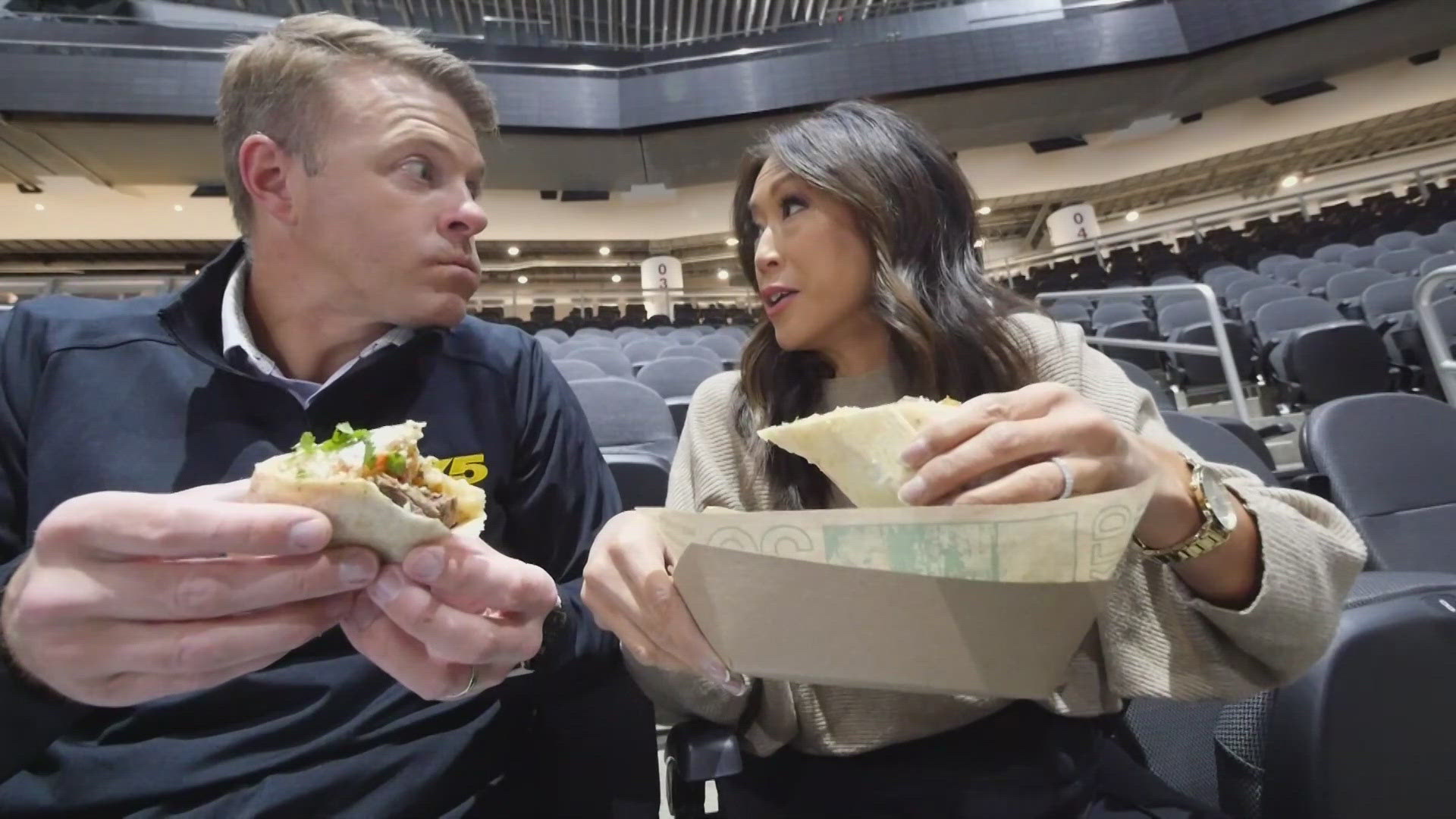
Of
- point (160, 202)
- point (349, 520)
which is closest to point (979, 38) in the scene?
point (349, 520)

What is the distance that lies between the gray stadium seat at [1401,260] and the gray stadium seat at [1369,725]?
698 centimetres

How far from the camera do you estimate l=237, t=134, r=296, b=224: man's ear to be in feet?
3.74

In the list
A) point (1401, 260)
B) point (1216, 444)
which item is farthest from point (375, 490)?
point (1401, 260)

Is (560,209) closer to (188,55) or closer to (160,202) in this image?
(188,55)

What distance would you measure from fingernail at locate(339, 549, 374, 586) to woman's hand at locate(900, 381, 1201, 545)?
500mm

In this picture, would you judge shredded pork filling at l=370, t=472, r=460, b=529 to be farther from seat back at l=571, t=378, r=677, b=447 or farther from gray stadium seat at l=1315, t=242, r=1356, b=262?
gray stadium seat at l=1315, t=242, r=1356, b=262

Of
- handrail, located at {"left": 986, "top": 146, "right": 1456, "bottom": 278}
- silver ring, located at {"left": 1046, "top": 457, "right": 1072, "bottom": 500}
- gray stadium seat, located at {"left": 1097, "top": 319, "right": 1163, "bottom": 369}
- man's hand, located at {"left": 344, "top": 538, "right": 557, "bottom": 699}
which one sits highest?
handrail, located at {"left": 986, "top": 146, "right": 1456, "bottom": 278}

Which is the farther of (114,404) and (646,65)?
(646,65)

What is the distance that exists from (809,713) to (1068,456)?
554mm

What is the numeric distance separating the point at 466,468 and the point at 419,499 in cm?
34

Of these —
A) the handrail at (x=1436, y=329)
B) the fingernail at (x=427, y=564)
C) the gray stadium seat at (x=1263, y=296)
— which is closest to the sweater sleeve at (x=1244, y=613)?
the fingernail at (x=427, y=564)

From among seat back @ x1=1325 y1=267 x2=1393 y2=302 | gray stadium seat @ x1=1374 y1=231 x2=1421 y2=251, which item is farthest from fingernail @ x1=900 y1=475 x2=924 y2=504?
gray stadium seat @ x1=1374 y1=231 x2=1421 y2=251

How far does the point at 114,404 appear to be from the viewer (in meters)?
0.93

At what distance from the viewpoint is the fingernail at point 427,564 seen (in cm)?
61
